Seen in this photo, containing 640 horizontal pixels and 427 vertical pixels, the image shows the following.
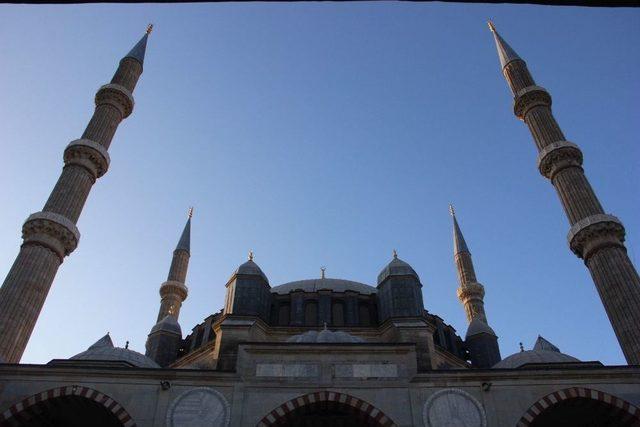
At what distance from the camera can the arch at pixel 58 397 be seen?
43.5 ft

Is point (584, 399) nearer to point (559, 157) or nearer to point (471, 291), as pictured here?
point (559, 157)

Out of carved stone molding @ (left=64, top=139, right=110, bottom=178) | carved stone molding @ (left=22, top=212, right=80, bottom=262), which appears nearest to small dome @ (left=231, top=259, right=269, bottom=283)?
carved stone molding @ (left=22, top=212, right=80, bottom=262)

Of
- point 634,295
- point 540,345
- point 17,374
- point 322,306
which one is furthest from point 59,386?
point 634,295

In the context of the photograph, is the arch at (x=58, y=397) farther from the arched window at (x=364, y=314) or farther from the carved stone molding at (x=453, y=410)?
the arched window at (x=364, y=314)

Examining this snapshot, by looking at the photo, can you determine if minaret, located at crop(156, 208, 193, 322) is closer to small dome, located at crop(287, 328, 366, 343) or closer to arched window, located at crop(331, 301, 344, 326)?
arched window, located at crop(331, 301, 344, 326)

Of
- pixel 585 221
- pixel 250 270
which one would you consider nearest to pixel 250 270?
pixel 250 270

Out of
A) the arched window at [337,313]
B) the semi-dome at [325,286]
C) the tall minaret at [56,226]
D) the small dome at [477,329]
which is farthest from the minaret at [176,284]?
the small dome at [477,329]

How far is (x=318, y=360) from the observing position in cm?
1432

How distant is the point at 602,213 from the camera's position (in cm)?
1939

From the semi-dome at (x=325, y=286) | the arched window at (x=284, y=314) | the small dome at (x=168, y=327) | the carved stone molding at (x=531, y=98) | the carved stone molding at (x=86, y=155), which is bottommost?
the arched window at (x=284, y=314)

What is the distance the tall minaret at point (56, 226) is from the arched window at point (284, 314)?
7625mm

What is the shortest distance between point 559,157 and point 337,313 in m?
10.5

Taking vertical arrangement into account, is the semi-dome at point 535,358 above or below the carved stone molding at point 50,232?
below

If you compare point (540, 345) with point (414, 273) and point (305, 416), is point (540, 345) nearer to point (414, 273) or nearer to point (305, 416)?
point (414, 273)
